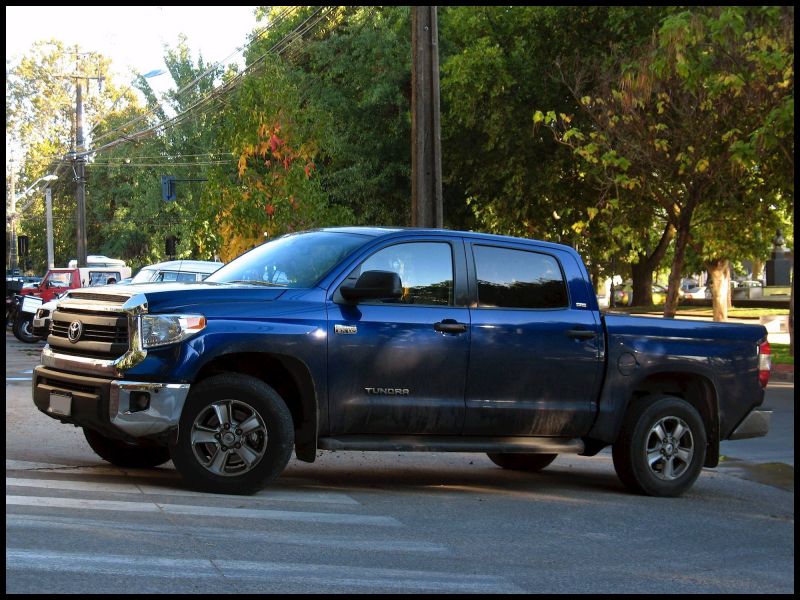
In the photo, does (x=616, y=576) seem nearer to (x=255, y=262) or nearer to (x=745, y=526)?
(x=745, y=526)

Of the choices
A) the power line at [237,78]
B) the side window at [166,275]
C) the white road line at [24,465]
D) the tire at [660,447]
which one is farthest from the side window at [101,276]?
the tire at [660,447]

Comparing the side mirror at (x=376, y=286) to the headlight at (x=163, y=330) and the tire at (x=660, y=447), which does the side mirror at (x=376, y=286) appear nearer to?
the headlight at (x=163, y=330)

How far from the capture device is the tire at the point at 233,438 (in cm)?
870

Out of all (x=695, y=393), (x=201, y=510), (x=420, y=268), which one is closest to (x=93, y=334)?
(x=201, y=510)

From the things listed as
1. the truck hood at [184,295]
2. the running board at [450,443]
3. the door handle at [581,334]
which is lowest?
the running board at [450,443]

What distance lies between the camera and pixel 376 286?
8852mm

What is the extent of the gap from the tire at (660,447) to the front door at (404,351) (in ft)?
5.00

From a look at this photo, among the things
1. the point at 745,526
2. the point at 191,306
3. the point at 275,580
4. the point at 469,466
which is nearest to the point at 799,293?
the point at 469,466

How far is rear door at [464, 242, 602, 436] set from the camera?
9.55 m

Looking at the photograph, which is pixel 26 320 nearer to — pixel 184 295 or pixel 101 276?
pixel 101 276

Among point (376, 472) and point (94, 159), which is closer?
point (376, 472)

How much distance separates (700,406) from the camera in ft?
35.1

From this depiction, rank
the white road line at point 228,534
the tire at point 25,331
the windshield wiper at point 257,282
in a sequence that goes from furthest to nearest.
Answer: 1. the tire at point 25,331
2. the windshield wiper at point 257,282
3. the white road line at point 228,534

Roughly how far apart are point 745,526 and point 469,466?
3.15 m
